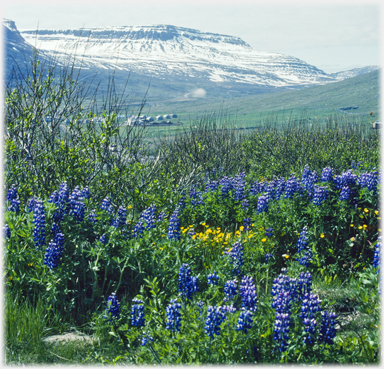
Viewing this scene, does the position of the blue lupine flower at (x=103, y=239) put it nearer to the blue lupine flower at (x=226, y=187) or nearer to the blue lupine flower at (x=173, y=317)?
the blue lupine flower at (x=173, y=317)

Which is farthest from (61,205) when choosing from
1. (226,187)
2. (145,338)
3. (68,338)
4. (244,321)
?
(226,187)

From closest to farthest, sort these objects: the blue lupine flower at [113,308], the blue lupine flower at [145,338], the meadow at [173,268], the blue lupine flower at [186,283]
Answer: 1. the meadow at [173,268]
2. the blue lupine flower at [145,338]
3. the blue lupine flower at [186,283]
4. the blue lupine flower at [113,308]

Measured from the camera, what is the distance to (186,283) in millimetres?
3256

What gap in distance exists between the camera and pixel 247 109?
172750 millimetres

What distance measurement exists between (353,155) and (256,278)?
7635 millimetres

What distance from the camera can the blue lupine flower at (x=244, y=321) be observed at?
264 centimetres

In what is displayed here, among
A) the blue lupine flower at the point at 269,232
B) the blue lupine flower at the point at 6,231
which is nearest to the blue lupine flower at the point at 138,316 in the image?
the blue lupine flower at the point at 6,231

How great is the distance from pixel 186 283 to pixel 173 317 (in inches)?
19.1

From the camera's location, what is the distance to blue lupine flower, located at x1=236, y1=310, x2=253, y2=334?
2637mm

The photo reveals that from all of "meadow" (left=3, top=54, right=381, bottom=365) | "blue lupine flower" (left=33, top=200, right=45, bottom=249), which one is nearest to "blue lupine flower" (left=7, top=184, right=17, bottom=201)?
"meadow" (left=3, top=54, right=381, bottom=365)

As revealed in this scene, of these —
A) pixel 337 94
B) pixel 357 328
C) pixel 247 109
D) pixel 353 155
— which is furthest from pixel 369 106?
pixel 357 328

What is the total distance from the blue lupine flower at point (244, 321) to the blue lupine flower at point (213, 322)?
134mm

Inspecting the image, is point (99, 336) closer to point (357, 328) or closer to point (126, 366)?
point (126, 366)

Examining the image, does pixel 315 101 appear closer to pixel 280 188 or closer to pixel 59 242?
pixel 280 188
